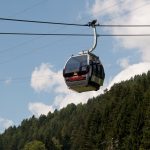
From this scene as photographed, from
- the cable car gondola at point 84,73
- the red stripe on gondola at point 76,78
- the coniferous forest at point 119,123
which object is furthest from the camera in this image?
the coniferous forest at point 119,123

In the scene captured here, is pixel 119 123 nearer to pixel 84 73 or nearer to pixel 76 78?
pixel 76 78

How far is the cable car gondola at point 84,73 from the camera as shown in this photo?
105 ft

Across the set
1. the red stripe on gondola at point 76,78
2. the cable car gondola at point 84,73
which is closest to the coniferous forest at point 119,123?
A: the cable car gondola at point 84,73

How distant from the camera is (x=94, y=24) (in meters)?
31.2

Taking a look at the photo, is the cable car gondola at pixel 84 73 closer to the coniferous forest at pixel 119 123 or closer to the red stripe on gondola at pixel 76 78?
the red stripe on gondola at pixel 76 78

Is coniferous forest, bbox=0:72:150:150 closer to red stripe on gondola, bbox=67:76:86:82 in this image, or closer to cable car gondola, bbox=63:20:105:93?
cable car gondola, bbox=63:20:105:93

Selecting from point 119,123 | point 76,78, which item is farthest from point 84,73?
point 119,123

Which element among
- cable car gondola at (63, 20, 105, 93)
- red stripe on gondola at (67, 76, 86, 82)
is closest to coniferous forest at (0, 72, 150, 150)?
cable car gondola at (63, 20, 105, 93)

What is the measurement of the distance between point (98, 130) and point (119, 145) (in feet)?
52.9

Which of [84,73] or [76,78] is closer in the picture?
[84,73]

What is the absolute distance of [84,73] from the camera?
1268 inches

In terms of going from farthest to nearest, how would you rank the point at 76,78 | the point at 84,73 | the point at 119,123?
1. the point at 119,123
2. the point at 76,78
3. the point at 84,73

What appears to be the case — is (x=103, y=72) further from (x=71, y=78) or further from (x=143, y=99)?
(x=143, y=99)

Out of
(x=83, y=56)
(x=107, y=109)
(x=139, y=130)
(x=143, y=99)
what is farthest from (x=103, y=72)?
(x=107, y=109)
